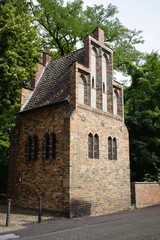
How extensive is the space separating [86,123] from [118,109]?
3631 mm

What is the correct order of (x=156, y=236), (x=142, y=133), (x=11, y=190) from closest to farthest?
(x=156, y=236) < (x=11, y=190) < (x=142, y=133)

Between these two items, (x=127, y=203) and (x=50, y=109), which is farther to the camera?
(x=127, y=203)

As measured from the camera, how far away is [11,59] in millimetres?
13695

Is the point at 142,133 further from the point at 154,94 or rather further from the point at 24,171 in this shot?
the point at 24,171

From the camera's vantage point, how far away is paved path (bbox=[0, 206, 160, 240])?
819 centimetres

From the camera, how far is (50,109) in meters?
14.6

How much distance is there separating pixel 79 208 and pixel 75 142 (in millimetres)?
3269

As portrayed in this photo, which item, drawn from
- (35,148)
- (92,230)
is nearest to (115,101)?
(35,148)

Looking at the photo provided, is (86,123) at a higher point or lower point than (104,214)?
higher

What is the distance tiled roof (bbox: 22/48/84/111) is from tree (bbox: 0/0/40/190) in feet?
3.53

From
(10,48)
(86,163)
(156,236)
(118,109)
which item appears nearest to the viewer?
(156,236)

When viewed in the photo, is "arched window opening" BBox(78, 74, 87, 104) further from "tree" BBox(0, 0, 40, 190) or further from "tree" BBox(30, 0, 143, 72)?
"tree" BBox(30, 0, 143, 72)

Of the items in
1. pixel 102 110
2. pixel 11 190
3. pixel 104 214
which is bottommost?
pixel 104 214

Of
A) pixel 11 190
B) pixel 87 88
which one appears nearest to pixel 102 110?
pixel 87 88
